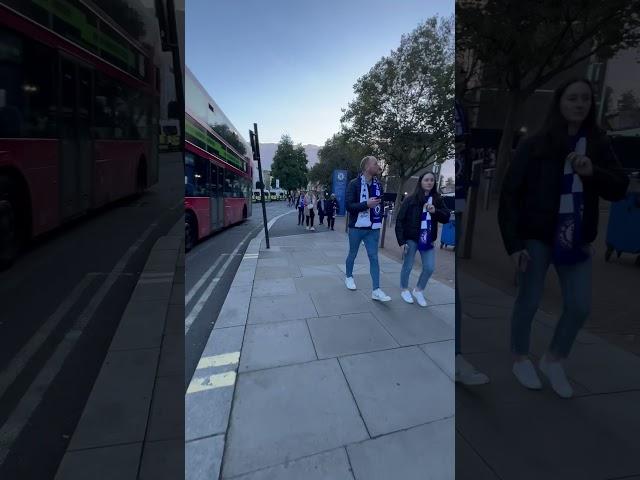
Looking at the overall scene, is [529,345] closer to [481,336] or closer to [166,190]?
[481,336]

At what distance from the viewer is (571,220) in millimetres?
824

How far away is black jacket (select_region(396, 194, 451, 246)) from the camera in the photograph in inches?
158

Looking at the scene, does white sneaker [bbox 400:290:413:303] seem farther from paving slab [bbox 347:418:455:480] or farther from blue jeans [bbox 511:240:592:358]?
blue jeans [bbox 511:240:592:358]

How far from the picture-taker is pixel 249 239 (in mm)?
9492

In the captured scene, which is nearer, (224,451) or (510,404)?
(510,404)

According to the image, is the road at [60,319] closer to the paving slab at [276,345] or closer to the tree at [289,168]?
the paving slab at [276,345]

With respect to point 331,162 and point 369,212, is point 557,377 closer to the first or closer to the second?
point 369,212

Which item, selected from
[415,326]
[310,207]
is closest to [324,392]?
[415,326]

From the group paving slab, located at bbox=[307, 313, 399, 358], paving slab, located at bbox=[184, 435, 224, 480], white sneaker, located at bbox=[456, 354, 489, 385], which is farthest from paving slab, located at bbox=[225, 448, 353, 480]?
paving slab, located at bbox=[307, 313, 399, 358]

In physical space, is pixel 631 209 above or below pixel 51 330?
above

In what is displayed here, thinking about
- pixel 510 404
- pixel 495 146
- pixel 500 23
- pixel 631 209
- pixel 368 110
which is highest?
pixel 368 110

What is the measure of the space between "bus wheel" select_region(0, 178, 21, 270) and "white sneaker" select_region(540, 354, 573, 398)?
1.52 meters

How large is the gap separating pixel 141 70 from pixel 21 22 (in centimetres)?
38

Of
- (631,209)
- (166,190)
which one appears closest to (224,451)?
(166,190)
